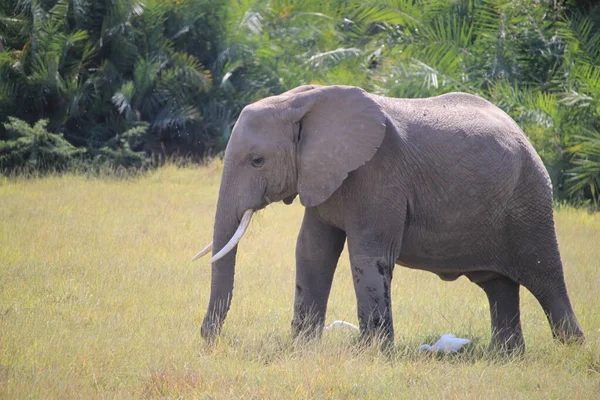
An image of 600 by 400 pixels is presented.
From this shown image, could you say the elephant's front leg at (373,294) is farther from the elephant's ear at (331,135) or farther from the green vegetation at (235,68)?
the green vegetation at (235,68)

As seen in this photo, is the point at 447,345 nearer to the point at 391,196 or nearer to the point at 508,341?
the point at 508,341

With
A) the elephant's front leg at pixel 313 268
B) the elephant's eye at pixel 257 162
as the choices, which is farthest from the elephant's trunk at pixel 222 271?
the elephant's front leg at pixel 313 268

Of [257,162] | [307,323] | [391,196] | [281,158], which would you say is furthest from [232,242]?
[391,196]

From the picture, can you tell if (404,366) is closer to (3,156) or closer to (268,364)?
(268,364)

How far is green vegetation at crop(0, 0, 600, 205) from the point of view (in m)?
16.5

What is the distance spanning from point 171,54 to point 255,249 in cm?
868

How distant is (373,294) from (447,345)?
87cm

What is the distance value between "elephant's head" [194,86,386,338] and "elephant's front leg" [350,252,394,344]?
1.94 ft

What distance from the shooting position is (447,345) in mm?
7500

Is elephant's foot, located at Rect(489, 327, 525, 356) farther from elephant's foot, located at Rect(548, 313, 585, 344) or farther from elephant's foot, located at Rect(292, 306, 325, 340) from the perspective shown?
elephant's foot, located at Rect(292, 306, 325, 340)

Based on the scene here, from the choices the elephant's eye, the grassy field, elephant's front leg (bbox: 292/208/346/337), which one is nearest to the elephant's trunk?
the grassy field

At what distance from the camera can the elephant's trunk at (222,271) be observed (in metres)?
7.04

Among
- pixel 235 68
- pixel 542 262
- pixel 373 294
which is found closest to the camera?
pixel 373 294

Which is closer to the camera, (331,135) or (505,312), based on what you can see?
(331,135)
